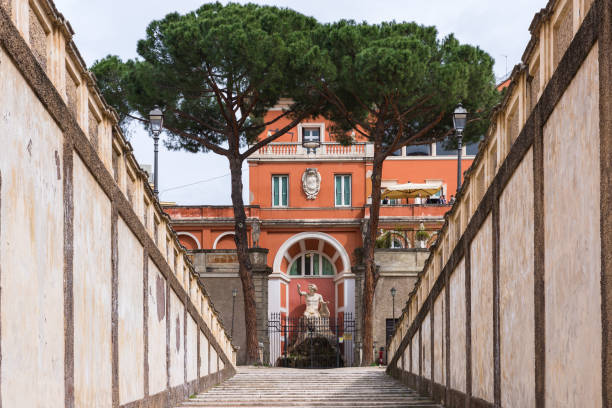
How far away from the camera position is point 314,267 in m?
41.9

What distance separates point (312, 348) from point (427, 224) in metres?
10.5

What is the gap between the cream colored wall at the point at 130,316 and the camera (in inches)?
362

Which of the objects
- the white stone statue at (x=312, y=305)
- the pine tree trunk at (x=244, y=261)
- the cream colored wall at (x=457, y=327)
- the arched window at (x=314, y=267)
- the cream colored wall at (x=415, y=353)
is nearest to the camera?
the cream colored wall at (x=457, y=327)

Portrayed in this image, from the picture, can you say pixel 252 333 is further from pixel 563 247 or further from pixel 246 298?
pixel 563 247

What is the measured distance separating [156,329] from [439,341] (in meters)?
4.32

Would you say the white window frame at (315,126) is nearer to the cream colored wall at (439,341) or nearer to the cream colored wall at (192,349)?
the cream colored wall at (192,349)

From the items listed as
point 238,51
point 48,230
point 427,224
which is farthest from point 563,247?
point 427,224

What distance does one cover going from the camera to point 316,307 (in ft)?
117

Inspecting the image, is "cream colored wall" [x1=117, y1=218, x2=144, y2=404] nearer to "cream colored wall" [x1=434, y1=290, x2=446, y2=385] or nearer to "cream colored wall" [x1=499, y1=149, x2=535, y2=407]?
"cream colored wall" [x1=499, y1=149, x2=535, y2=407]

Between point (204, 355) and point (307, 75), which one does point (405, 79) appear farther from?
point (204, 355)

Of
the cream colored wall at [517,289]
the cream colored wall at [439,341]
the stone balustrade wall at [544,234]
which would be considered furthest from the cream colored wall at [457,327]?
the cream colored wall at [517,289]

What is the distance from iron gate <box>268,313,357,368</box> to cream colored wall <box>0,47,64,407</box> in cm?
2450

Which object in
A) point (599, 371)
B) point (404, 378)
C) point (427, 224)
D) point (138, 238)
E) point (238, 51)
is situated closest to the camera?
point (599, 371)

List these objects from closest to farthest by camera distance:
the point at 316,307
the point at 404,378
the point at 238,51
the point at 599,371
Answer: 1. the point at 599,371
2. the point at 404,378
3. the point at 238,51
4. the point at 316,307
